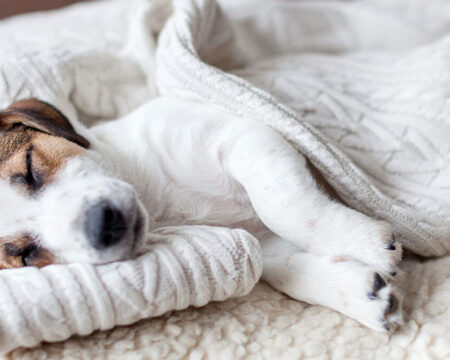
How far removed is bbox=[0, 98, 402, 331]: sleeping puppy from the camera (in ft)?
3.36

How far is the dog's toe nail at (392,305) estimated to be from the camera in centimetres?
99

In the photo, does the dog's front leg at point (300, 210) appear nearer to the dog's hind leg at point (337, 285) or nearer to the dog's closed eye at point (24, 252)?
the dog's hind leg at point (337, 285)

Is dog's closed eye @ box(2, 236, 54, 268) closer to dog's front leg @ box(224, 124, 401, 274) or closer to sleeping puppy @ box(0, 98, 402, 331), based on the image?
sleeping puppy @ box(0, 98, 402, 331)

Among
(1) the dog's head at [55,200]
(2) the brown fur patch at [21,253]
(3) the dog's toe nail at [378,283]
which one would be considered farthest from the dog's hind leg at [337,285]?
(2) the brown fur patch at [21,253]

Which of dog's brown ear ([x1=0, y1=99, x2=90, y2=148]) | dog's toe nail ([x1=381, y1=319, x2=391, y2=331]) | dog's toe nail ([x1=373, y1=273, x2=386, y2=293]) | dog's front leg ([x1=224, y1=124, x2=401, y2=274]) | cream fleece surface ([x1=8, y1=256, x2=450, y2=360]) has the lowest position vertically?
cream fleece surface ([x1=8, y1=256, x2=450, y2=360])

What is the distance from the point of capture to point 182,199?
4.40 ft

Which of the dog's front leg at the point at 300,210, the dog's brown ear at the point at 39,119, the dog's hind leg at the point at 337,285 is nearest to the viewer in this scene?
the dog's hind leg at the point at 337,285

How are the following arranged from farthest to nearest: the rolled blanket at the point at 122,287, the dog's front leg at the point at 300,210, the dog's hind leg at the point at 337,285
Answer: the dog's front leg at the point at 300,210
the dog's hind leg at the point at 337,285
the rolled blanket at the point at 122,287

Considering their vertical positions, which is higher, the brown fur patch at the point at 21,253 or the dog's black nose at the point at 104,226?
the dog's black nose at the point at 104,226

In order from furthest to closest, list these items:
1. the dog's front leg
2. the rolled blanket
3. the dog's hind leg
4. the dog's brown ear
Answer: the dog's brown ear, the dog's front leg, the dog's hind leg, the rolled blanket

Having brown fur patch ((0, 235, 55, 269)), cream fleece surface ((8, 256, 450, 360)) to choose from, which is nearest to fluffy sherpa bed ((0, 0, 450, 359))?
cream fleece surface ((8, 256, 450, 360))

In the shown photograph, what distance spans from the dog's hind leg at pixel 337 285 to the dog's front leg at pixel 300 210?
1.6 inches

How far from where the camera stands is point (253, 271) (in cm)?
102

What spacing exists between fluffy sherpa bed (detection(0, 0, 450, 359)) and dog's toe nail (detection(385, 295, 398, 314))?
0.05 m
